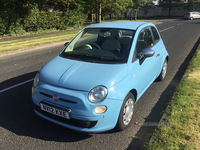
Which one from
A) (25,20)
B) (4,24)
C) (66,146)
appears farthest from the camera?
(25,20)

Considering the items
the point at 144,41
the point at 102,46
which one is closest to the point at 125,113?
the point at 102,46

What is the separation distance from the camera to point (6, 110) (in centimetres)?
382

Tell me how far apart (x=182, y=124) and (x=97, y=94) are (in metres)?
1.61

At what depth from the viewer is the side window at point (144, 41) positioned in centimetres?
374

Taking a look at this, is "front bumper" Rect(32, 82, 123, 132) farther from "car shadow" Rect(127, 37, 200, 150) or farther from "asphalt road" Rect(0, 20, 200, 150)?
"car shadow" Rect(127, 37, 200, 150)

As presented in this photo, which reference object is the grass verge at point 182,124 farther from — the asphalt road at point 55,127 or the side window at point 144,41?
the side window at point 144,41

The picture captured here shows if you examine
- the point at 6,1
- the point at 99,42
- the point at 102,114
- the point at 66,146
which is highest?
the point at 6,1

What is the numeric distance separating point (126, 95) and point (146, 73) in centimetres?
107

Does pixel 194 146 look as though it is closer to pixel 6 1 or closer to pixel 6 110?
pixel 6 110

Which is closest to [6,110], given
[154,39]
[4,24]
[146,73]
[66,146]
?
[66,146]

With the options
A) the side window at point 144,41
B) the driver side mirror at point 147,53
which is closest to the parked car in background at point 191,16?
the side window at point 144,41

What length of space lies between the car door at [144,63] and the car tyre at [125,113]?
0.34 m

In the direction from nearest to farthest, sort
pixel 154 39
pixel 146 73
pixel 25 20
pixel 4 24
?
pixel 146 73, pixel 154 39, pixel 4 24, pixel 25 20

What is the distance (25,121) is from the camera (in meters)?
3.44
